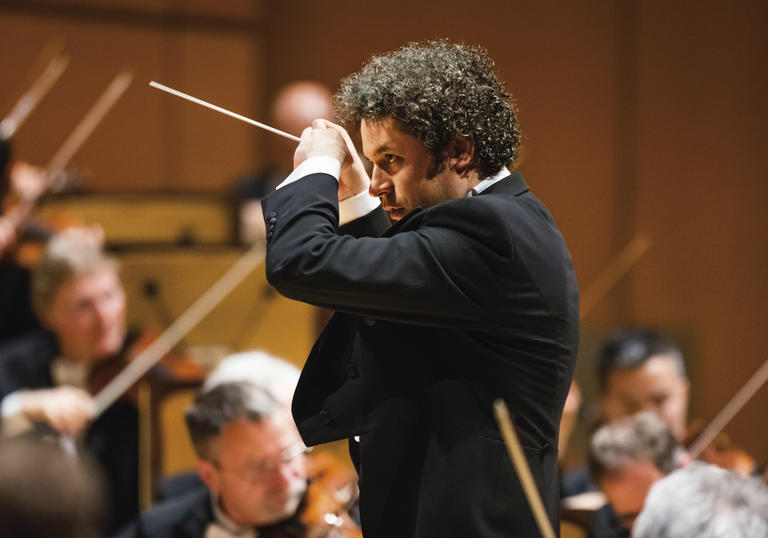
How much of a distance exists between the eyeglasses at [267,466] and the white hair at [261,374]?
122 mm

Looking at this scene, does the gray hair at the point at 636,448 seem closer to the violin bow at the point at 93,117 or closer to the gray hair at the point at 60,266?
the gray hair at the point at 60,266

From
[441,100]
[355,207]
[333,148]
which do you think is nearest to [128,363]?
[355,207]

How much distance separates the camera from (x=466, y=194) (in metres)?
1.59

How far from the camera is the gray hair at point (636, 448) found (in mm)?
2506

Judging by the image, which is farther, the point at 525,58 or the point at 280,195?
the point at 525,58

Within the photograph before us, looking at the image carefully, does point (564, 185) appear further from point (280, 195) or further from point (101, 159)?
point (280, 195)

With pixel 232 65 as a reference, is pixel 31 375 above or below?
below

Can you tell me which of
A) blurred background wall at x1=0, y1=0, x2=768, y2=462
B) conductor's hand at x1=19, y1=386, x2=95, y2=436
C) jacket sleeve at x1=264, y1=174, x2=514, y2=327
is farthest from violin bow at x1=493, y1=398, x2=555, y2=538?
blurred background wall at x1=0, y1=0, x2=768, y2=462

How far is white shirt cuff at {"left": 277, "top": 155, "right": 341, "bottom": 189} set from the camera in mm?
1544

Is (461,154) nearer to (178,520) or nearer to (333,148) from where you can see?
(333,148)

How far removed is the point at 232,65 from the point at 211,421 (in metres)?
3.81

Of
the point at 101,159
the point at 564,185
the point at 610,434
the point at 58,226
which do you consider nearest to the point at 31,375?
A: the point at 58,226

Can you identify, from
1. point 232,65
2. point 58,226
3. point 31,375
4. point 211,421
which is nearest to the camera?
point 211,421

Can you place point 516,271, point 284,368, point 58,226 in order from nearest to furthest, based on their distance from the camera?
1. point 516,271
2. point 284,368
3. point 58,226
